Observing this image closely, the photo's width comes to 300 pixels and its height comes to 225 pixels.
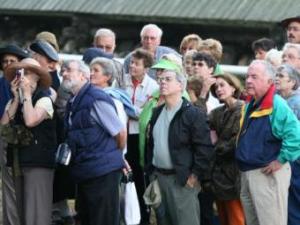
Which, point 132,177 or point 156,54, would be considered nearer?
point 132,177

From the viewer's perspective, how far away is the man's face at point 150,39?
11.6 meters

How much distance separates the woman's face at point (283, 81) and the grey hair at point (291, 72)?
0.02m

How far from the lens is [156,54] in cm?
1164

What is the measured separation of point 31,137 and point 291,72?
2177 mm

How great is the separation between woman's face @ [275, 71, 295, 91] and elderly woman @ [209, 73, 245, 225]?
0.46 metres

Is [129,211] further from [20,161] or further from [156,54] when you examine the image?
[156,54]

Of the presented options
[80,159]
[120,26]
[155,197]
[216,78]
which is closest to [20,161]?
[80,159]

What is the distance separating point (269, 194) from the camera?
927 centimetres

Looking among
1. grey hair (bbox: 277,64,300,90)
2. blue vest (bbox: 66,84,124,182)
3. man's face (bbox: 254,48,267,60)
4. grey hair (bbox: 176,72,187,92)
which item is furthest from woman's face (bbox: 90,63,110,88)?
man's face (bbox: 254,48,267,60)

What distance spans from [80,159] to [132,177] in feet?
2.46

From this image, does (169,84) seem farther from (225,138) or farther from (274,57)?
(274,57)

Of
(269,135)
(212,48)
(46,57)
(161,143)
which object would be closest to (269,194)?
(269,135)

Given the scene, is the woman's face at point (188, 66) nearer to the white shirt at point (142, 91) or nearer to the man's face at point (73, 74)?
the white shirt at point (142, 91)

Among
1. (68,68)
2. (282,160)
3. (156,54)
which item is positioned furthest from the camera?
(156,54)
